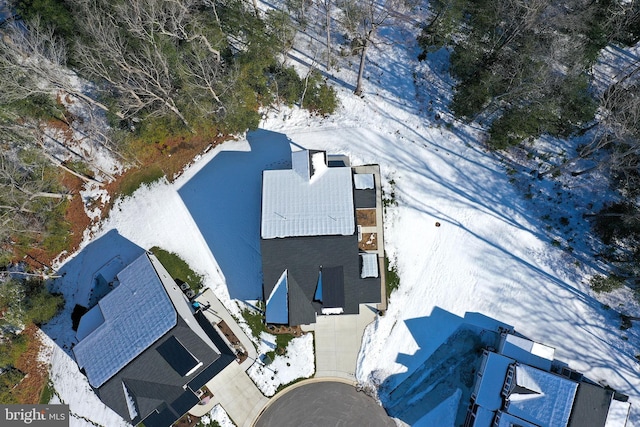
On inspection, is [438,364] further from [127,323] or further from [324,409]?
[127,323]

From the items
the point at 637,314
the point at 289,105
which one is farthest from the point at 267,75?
the point at 637,314

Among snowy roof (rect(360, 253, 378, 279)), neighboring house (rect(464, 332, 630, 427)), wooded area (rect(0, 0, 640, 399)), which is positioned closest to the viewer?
neighboring house (rect(464, 332, 630, 427))

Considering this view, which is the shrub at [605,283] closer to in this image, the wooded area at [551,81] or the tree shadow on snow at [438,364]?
the wooded area at [551,81]

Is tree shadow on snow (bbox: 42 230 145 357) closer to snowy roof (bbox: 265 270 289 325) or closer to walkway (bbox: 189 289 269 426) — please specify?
walkway (bbox: 189 289 269 426)

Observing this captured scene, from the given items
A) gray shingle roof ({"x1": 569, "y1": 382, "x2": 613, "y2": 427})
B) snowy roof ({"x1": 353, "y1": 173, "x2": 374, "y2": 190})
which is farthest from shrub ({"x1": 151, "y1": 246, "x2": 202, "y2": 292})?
gray shingle roof ({"x1": 569, "y1": 382, "x2": 613, "y2": 427})

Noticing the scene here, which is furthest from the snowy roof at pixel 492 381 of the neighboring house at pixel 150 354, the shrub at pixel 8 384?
the shrub at pixel 8 384

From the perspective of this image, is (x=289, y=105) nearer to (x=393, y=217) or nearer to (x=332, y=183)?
(x=332, y=183)
